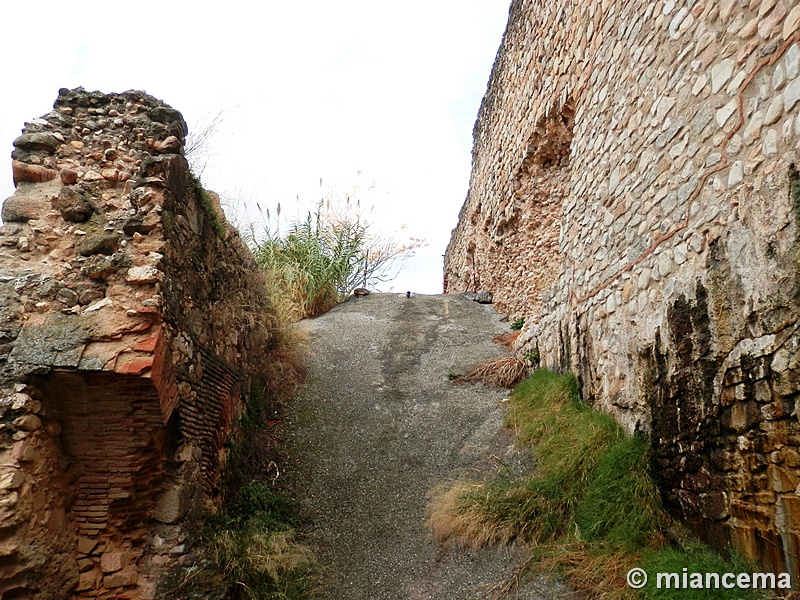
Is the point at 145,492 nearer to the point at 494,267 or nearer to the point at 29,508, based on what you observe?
the point at 29,508

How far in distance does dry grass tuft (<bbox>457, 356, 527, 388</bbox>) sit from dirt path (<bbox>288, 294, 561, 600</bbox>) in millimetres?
170

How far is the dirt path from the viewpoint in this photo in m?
3.20

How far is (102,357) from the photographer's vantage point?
2535 millimetres

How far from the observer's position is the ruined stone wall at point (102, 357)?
246 centimetres

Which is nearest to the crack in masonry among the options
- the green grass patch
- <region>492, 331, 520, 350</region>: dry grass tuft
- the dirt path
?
the green grass patch

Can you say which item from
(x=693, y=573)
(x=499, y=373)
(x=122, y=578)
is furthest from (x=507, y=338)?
(x=122, y=578)

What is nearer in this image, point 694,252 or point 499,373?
point 694,252

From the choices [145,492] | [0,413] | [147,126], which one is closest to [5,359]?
[0,413]

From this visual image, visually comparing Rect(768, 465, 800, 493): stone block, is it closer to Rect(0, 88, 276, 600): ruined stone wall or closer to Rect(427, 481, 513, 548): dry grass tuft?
Rect(427, 481, 513, 548): dry grass tuft

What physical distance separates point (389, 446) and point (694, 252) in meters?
2.97

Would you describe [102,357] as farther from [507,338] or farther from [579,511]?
[507,338]

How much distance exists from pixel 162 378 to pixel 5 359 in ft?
2.28

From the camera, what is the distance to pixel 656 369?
308 centimetres

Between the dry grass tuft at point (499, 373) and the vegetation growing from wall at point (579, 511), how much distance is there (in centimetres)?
140
